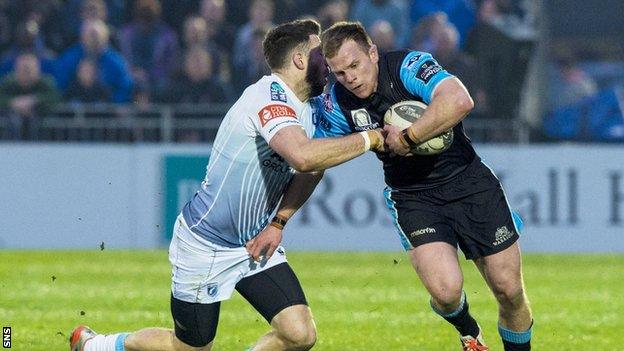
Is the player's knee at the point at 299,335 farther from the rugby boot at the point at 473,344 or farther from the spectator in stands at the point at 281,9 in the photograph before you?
the spectator in stands at the point at 281,9

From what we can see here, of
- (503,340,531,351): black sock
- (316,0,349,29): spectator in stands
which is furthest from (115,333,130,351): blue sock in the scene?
(316,0,349,29): spectator in stands

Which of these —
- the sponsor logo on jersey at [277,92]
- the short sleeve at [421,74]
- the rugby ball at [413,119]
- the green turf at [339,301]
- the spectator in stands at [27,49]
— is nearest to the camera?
the sponsor logo on jersey at [277,92]

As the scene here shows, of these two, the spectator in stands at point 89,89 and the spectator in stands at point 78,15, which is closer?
the spectator in stands at point 89,89

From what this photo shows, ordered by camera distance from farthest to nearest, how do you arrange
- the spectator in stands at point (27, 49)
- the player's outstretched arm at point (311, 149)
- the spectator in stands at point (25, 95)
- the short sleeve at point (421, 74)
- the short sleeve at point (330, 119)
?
the spectator in stands at point (27, 49) → the spectator in stands at point (25, 95) → the short sleeve at point (330, 119) → the short sleeve at point (421, 74) → the player's outstretched arm at point (311, 149)

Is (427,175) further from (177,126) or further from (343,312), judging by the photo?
(177,126)

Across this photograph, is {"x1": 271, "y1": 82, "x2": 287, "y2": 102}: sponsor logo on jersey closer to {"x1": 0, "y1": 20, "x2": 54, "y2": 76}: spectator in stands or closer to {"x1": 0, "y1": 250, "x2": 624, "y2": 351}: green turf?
{"x1": 0, "y1": 250, "x2": 624, "y2": 351}: green turf

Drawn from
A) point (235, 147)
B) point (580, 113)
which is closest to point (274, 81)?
point (235, 147)

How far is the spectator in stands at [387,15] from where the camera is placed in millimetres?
19828

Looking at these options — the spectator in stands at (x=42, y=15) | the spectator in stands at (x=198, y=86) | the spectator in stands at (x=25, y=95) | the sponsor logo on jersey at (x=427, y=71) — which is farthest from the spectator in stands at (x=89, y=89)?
the sponsor logo on jersey at (x=427, y=71)

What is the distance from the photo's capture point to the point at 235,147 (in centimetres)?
761

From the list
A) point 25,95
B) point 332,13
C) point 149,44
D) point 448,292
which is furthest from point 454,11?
point 448,292

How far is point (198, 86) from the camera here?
19.1m

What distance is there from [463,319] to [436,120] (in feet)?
5.12

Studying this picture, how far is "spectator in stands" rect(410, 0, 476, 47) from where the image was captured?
2020 centimetres
